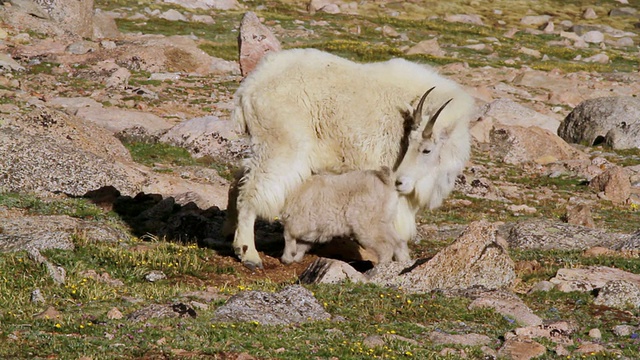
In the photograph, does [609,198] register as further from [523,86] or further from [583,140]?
[523,86]

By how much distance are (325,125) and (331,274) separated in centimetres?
274

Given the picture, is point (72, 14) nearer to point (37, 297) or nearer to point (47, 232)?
point (47, 232)

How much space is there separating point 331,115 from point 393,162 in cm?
135

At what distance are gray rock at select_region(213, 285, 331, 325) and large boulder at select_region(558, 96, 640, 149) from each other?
2578 cm

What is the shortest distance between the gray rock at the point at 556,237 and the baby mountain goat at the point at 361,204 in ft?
14.9

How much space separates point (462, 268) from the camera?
14203mm

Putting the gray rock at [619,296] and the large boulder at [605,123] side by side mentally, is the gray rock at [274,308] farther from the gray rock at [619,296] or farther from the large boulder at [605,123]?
the large boulder at [605,123]

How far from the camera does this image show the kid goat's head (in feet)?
50.5

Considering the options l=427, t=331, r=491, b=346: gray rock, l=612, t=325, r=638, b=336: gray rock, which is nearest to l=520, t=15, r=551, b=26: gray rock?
l=612, t=325, r=638, b=336: gray rock

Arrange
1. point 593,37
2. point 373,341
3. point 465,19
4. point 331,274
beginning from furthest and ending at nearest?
point 465,19 → point 593,37 → point 331,274 → point 373,341

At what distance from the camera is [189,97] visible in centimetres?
3281

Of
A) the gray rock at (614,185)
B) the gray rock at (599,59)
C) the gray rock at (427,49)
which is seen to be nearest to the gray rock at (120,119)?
the gray rock at (614,185)

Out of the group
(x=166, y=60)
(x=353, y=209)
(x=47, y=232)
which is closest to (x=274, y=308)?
(x=353, y=209)

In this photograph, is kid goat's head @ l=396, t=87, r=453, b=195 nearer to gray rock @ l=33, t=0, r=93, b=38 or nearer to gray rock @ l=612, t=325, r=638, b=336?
gray rock @ l=612, t=325, r=638, b=336
